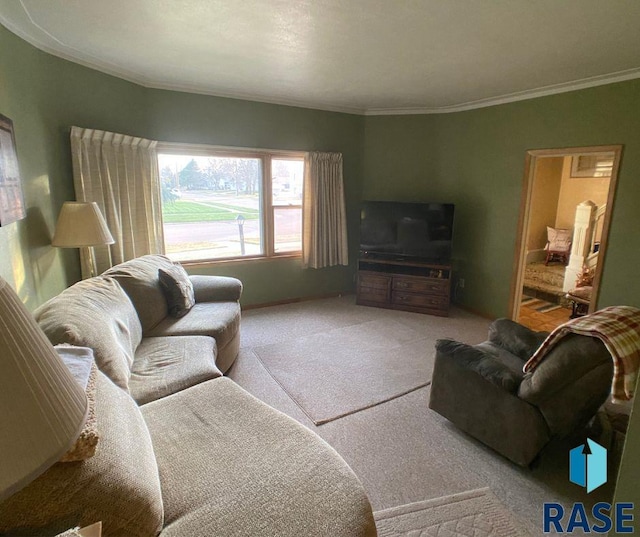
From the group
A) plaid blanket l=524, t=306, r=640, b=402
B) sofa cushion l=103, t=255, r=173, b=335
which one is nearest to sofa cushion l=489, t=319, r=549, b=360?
plaid blanket l=524, t=306, r=640, b=402

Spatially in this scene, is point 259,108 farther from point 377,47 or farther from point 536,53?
point 536,53

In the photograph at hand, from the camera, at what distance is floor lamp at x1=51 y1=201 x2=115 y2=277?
8.92 ft

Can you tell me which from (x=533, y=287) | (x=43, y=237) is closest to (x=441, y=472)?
(x=43, y=237)

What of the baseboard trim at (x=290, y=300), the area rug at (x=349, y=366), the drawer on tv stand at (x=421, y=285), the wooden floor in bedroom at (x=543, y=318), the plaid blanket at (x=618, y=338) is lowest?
the wooden floor in bedroom at (x=543, y=318)

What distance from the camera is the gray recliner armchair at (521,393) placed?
1756mm

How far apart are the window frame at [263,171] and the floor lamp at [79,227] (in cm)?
127

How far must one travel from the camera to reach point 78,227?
2.75 metres

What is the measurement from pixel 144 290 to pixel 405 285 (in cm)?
303

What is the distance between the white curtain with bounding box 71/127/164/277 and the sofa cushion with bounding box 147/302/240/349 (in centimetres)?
104

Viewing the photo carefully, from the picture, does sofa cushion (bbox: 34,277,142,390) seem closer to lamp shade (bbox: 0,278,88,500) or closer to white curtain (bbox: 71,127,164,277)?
white curtain (bbox: 71,127,164,277)

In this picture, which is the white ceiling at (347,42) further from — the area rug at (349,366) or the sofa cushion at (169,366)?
the area rug at (349,366)

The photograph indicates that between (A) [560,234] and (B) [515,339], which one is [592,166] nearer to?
(A) [560,234]

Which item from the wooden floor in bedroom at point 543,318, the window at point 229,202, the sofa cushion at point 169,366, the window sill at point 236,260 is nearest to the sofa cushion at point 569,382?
the sofa cushion at point 169,366

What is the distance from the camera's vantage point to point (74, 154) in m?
3.08
